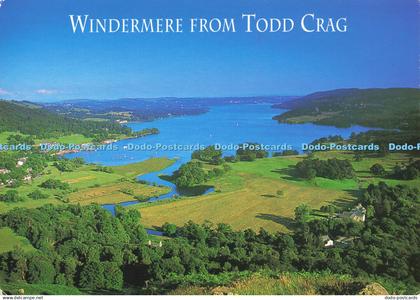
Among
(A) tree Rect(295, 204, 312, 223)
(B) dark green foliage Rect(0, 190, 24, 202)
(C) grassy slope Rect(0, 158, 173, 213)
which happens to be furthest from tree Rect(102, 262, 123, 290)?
(A) tree Rect(295, 204, 312, 223)

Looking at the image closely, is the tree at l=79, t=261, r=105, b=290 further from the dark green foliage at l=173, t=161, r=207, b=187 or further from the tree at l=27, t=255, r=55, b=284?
the dark green foliage at l=173, t=161, r=207, b=187

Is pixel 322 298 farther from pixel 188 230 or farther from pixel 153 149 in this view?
pixel 153 149

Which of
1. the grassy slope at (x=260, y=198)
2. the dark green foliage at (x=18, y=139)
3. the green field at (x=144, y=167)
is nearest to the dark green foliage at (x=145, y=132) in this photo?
the green field at (x=144, y=167)

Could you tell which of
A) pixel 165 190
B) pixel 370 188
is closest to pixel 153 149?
pixel 165 190

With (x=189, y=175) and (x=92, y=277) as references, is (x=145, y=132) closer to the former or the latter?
(x=189, y=175)

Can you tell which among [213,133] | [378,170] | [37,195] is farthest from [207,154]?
[37,195]

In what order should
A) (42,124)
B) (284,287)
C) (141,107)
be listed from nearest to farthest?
(284,287) → (42,124) → (141,107)
